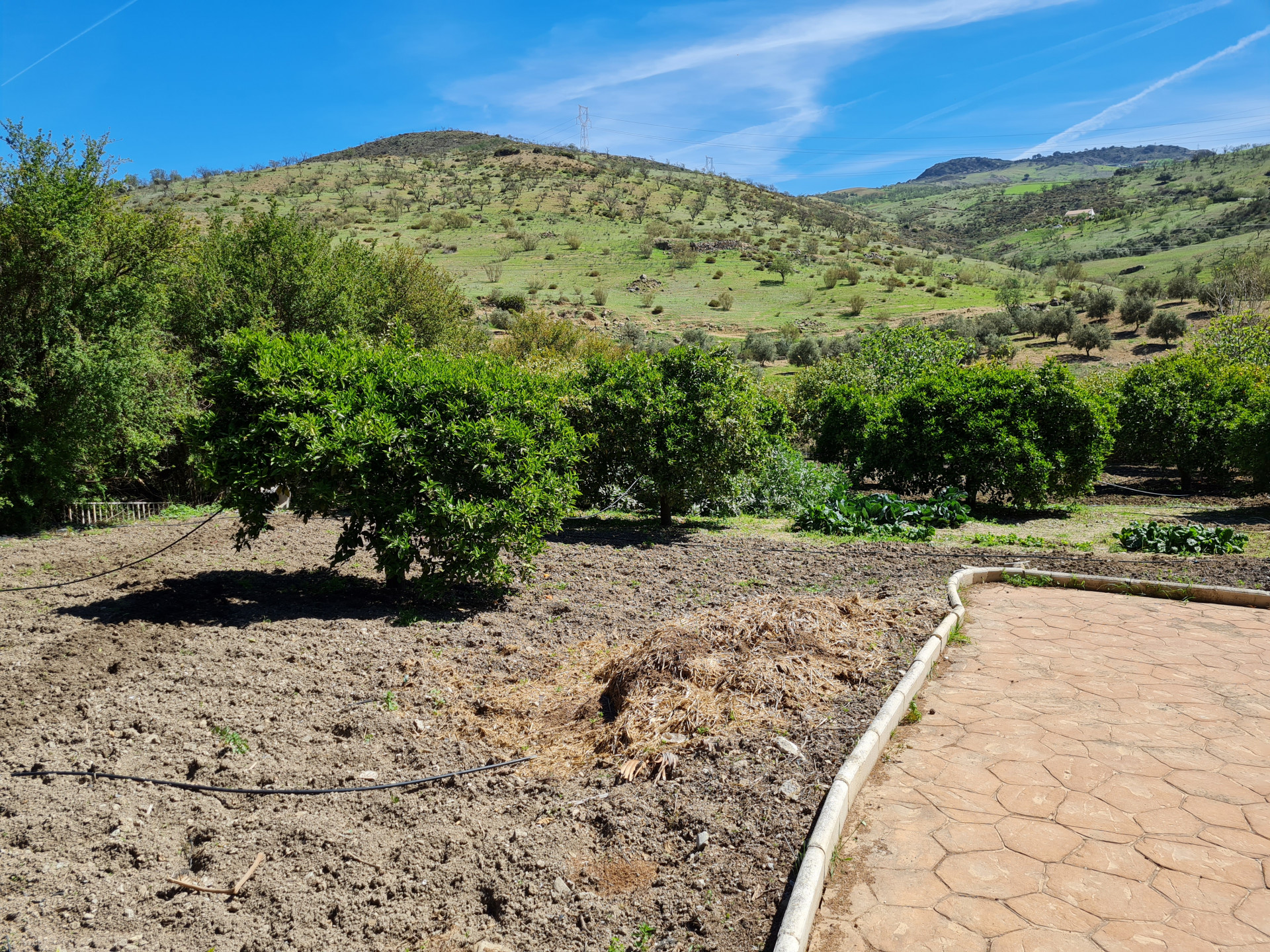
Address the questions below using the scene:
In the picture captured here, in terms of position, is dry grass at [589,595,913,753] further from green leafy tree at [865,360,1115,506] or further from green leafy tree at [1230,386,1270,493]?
green leafy tree at [1230,386,1270,493]

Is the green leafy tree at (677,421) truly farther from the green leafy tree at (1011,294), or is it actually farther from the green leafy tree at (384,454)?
the green leafy tree at (1011,294)

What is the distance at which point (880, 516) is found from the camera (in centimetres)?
1111

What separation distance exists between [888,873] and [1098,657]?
3.37 m

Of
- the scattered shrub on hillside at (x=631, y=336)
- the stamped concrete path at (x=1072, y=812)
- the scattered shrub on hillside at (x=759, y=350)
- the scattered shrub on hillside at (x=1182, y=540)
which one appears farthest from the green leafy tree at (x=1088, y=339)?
the stamped concrete path at (x=1072, y=812)

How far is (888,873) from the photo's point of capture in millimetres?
3203

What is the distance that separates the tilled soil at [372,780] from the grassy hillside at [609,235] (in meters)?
32.0

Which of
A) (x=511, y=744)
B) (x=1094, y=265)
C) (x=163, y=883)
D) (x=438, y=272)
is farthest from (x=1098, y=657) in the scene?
(x=1094, y=265)

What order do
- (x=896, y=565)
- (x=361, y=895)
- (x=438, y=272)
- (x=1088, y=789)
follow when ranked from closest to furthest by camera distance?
(x=361, y=895), (x=1088, y=789), (x=896, y=565), (x=438, y=272)

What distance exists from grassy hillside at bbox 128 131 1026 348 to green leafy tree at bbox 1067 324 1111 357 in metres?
7.42

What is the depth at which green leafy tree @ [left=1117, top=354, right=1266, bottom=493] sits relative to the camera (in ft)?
46.9

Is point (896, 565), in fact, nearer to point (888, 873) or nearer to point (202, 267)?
point (888, 873)

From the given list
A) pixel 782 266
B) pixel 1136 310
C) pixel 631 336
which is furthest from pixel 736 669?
pixel 782 266

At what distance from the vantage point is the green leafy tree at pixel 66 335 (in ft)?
31.7

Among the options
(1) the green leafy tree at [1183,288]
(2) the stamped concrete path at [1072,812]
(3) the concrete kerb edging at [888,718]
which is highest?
(1) the green leafy tree at [1183,288]
